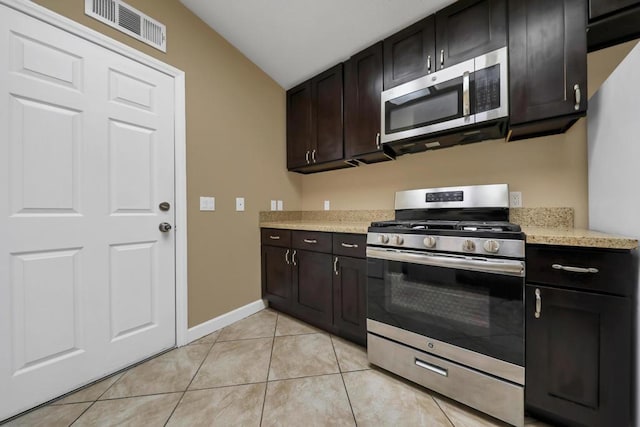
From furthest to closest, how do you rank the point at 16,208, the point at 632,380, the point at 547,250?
the point at 16,208
the point at 547,250
the point at 632,380

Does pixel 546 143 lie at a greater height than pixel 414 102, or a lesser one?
lesser

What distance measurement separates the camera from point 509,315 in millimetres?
1145

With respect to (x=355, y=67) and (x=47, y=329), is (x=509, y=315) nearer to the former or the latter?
(x=355, y=67)

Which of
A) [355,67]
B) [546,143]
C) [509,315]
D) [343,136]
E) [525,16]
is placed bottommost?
[509,315]

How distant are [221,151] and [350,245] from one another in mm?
1417

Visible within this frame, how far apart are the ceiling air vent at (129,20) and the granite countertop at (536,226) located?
1.63 m

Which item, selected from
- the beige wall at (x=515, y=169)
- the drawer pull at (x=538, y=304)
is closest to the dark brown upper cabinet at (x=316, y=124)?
the beige wall at (x=515, y=169)

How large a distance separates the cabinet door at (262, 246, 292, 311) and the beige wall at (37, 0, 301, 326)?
0.09 meters

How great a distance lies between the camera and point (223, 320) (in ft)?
6.95

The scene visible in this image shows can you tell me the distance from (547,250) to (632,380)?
1.92 ft

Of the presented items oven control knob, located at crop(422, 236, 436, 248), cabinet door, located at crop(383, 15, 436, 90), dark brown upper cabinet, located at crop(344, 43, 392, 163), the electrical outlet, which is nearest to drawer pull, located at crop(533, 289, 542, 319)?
oven control knob, located at crop(422, 236, 436, 248)

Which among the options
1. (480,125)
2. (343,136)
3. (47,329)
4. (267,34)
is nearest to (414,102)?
(480,125)

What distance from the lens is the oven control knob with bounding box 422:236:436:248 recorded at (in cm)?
133

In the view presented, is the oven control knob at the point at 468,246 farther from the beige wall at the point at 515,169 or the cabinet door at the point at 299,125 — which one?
the cabinet door at the point at 299,125
